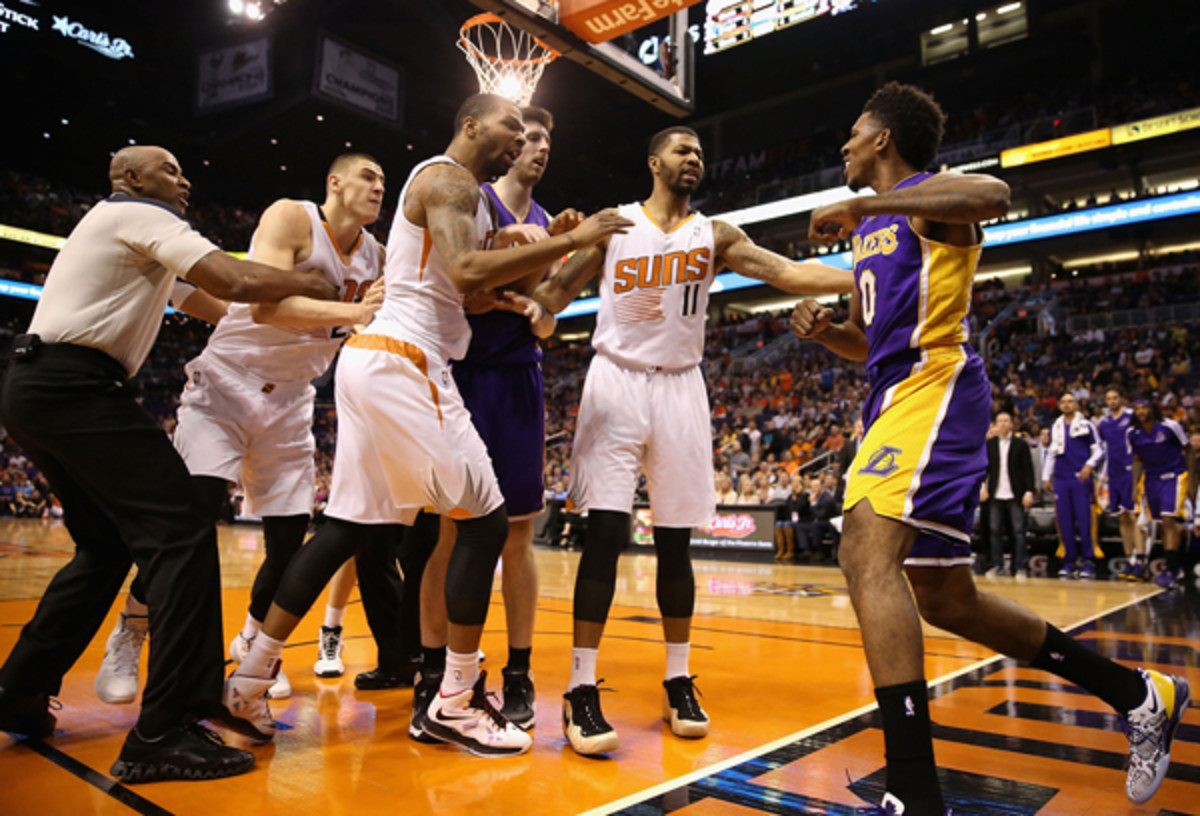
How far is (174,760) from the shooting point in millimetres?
2236

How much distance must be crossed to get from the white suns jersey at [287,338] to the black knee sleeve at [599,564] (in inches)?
52.6

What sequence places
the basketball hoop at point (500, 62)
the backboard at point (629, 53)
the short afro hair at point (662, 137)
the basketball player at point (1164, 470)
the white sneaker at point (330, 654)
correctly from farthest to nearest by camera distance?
1. the basketball player at point (1164, 470)
2. the basketball hoop at point (500, 62)
3. the backboard at point (629, 53)
4. the white sneaker at point (330, 654)
5. the short afro hair at point (662, 137)

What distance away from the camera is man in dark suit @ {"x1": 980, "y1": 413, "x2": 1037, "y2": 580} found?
358 inches

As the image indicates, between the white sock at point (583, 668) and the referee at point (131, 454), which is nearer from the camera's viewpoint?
the referee at point (131, 454)

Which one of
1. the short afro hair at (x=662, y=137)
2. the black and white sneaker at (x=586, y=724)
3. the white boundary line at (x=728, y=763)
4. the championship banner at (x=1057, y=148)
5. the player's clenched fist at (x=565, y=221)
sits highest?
the championship banner at (x=1057, y=148)

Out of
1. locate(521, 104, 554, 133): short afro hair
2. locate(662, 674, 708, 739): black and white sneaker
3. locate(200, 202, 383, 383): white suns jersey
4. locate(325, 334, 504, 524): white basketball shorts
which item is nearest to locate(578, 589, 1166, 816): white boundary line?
locate(662, 674, 708, 739): black and white sneaker

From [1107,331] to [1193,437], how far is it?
40.9ft

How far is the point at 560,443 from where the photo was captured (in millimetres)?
21891

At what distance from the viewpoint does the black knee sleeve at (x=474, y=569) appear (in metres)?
2.59

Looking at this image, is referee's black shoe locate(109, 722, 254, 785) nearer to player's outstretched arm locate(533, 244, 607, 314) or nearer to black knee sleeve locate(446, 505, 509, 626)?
black knee sleeve locate(446, 505, 509, 626)

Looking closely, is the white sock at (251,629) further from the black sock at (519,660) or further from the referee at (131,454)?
the black sock at (519,660)

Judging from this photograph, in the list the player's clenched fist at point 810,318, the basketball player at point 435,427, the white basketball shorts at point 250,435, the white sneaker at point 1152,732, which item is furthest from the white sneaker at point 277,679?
the white sneaker at point 1152,732

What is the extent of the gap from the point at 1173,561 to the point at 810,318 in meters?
8.14

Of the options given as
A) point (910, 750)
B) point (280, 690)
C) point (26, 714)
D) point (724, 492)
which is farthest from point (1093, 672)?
point (724, 492)
